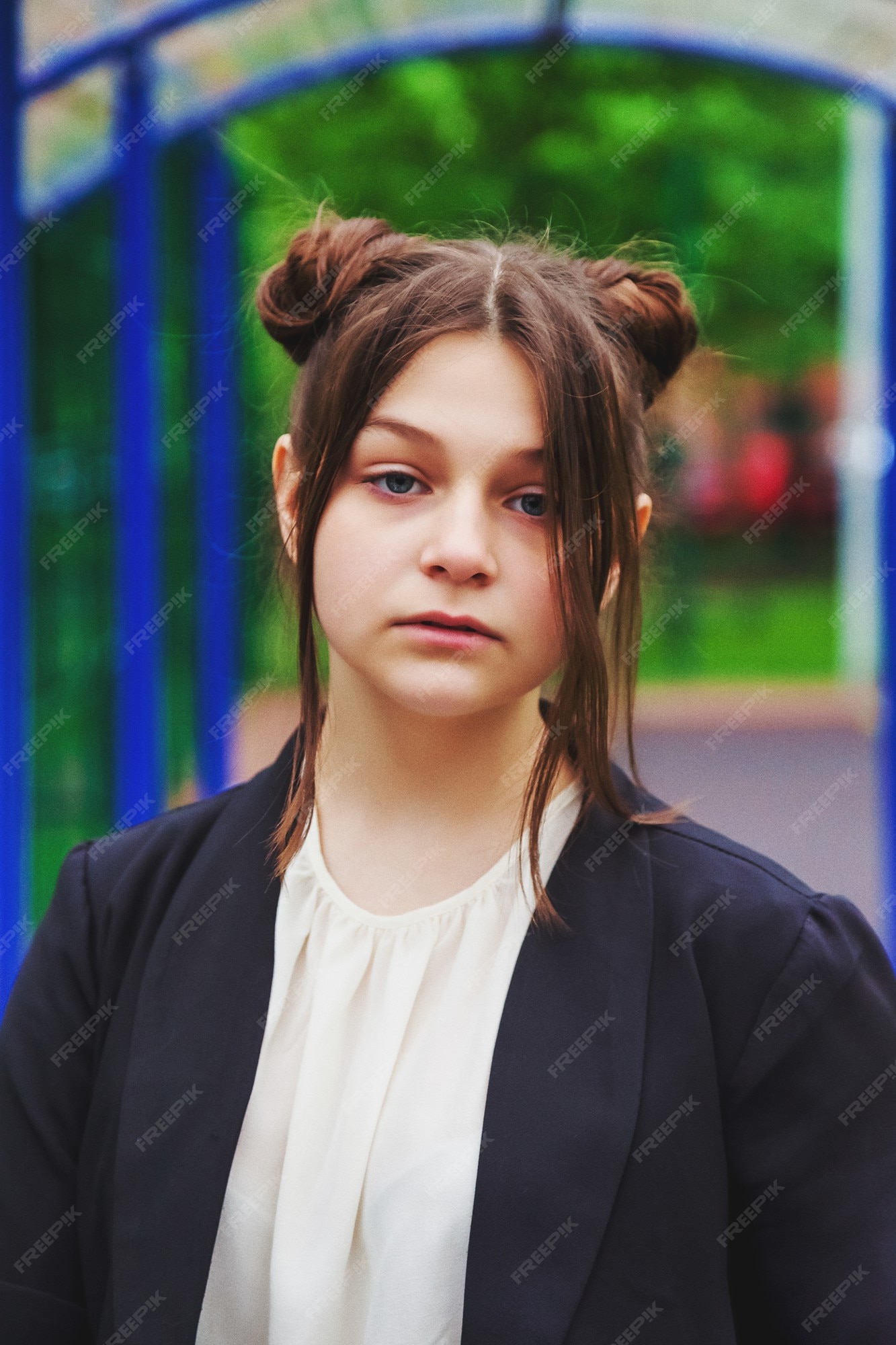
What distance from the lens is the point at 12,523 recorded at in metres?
2.87

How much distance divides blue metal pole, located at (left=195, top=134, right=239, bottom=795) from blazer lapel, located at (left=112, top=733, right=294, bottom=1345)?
12.4 ft

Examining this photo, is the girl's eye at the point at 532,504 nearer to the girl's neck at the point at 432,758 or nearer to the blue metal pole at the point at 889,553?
the girl's neck at the point at 432,758

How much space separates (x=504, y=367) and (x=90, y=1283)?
1.12 m

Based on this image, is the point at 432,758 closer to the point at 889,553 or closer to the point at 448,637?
the point at 448,637

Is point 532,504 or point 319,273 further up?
point 319,273

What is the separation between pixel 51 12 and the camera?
3344 mm

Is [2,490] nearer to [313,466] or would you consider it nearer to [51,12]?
[51,12]

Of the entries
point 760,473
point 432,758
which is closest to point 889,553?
point 432,758

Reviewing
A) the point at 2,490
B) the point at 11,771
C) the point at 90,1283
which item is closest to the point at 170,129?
the point at 2,490

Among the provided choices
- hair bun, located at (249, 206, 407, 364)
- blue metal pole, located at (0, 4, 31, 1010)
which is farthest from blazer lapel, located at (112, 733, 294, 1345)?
blue metal pole, located at (0, 4, 31, 1010)

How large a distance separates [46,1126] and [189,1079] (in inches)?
8.4

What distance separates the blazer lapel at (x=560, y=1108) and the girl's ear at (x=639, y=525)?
0.30 metres

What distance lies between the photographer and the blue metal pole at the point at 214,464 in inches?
213

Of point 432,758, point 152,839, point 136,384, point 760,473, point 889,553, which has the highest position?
point 760,473
